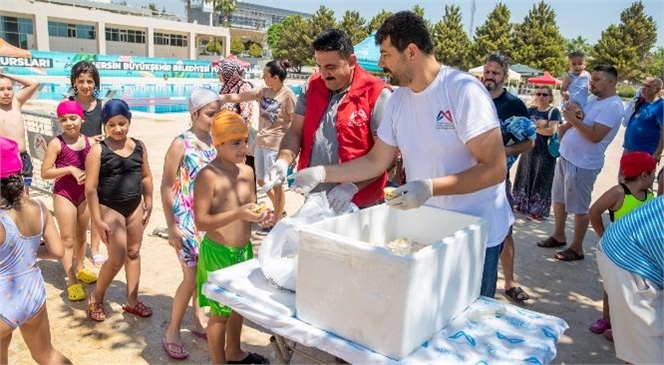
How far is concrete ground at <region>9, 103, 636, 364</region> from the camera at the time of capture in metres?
3.07

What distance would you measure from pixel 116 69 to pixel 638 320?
31.6 metres

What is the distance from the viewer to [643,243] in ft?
6.89

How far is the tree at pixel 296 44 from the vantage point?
60.5 m

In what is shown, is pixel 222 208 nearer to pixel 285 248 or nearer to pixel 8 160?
pixel 285 248

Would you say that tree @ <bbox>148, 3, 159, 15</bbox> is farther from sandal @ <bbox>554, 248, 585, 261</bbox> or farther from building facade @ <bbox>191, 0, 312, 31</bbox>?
sandal @ <bbox>554, 248, 585, 261</bbox>

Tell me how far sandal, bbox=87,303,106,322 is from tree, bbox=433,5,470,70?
2167 inches

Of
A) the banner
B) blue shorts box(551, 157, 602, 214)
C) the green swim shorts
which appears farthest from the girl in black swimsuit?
the banner

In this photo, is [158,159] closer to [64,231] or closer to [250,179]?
[64,231]

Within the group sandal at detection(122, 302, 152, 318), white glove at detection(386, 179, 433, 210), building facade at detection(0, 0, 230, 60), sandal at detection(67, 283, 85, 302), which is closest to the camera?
white glove at detection(386, 179, 433, 210)

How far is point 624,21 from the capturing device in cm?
4644

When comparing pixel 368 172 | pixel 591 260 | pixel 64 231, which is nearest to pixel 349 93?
pixel 368 172

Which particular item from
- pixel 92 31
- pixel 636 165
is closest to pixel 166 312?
pixel 636 165

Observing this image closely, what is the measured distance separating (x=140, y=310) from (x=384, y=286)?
8.59 ft

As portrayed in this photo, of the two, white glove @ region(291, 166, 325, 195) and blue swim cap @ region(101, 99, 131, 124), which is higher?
blue swim cap @ region(101, 99, 131, 124)
